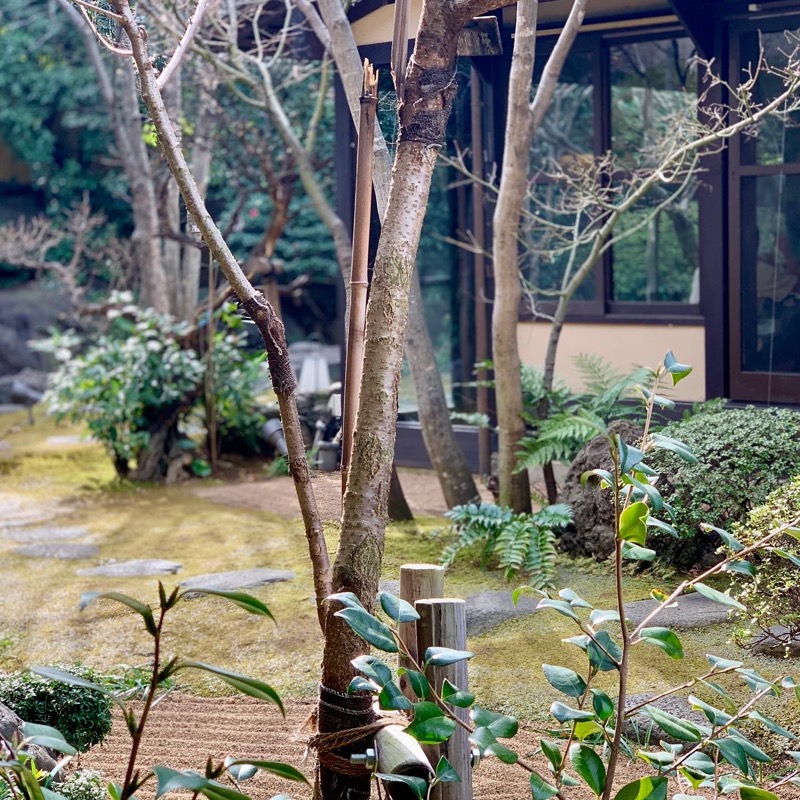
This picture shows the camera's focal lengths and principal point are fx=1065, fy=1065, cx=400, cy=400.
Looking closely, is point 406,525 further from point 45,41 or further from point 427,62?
point 45,41

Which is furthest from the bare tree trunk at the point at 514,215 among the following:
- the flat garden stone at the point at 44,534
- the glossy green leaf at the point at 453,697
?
the glossy green leaf at the point at 453,697

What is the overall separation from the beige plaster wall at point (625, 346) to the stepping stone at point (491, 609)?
2.42 meters

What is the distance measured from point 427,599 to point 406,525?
156 inches

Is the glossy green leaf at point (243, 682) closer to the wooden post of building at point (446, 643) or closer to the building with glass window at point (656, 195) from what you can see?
the wooden post of building at point (446, 643)

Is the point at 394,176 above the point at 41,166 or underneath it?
underneath

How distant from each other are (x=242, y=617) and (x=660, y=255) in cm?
415

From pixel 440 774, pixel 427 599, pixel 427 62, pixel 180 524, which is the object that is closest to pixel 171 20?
pixel 180 524

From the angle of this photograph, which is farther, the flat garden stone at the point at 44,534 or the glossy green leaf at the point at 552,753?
the flat garden stone at the point at 44,534

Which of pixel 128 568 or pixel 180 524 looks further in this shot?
pixel 180 524

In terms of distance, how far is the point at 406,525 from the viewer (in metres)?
6.54

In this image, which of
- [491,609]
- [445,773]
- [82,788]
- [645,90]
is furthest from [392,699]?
[645,90]

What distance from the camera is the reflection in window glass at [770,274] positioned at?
6734 millimetres

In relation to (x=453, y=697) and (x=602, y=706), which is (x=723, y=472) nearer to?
(x=602, y=706)

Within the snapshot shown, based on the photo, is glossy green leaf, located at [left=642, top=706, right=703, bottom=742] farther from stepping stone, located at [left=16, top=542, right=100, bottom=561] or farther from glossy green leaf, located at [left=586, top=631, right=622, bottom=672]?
stepping stone, located at [left=16, top=542, right=100, bottom=561]
